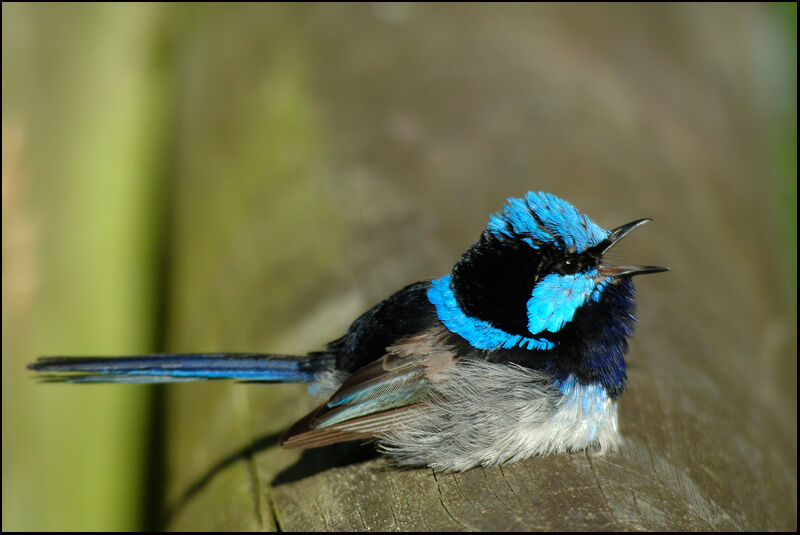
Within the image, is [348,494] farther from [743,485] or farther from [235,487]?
[743,485]

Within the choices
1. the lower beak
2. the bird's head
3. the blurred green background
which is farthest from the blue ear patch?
the blurred green background

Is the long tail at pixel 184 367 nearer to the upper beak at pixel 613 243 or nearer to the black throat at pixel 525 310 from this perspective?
the black throat at pixel 525 310

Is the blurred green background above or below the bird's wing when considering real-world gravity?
above

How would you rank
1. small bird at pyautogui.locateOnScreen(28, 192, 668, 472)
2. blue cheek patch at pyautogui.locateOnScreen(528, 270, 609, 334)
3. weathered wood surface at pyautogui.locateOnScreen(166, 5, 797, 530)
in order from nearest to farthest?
weathered wood surface at pyautogui.locateOnScreen(166, 5, 797, 530) → small bird at pyautogui.locateOnScreen(28, 192, 668, 472) → blue cheek patch at pyautogui.locateOnScreen(528, 270, 609, 334)

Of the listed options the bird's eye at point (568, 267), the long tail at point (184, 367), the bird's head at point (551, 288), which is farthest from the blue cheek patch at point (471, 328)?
the long tail at point (184, 367)

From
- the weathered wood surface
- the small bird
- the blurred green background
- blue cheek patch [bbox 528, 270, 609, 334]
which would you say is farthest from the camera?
the blurred green background

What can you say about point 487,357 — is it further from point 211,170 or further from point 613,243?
point 211,170

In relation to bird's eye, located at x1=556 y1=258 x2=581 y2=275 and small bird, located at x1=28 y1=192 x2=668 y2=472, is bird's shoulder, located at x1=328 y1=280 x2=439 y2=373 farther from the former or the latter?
bird's eye, located at x1=556 y1=258 x2=581 y2=275

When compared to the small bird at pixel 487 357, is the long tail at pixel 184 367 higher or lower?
higher
